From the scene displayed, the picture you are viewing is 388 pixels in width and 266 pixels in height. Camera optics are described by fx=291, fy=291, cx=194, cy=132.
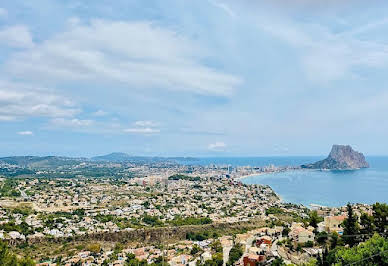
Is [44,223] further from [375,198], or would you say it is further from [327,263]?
[375,198]

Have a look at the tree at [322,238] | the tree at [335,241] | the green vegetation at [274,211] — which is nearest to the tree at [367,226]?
the tree at [335,241]

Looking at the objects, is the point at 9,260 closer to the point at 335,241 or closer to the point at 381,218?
the point at 335,241

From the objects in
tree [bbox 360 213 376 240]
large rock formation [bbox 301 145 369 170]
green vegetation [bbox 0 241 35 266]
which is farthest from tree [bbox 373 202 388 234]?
large rock formation [bbox 301 145 369 170]

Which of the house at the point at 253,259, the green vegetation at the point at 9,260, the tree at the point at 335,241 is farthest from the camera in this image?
the house at the point at 253,259

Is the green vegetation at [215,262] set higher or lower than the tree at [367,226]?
lower

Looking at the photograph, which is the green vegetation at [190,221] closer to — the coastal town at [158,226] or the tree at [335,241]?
the coastal town at [158,226]

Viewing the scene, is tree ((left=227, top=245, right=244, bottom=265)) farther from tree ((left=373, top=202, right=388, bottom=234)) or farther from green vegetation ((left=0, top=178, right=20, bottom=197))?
green vegetation ((left=0, top=178, right=20, bottom=197))

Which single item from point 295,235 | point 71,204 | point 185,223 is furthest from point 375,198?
point 71,204
